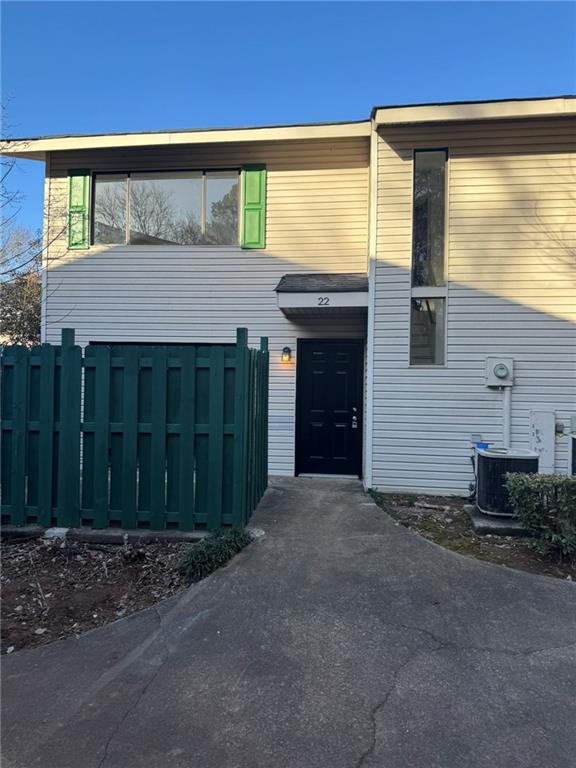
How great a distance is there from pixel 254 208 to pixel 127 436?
5.05 meters

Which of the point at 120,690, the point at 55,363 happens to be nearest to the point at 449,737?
the point at 120,690

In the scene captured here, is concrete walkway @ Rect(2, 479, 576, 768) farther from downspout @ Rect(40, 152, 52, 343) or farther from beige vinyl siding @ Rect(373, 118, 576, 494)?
downspout @ Rect(40, 152, 52, 343)

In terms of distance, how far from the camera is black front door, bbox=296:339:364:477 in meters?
8.38

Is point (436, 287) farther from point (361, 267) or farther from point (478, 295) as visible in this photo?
point (361, 267)

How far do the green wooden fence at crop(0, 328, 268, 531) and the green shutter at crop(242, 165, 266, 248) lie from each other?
397cm

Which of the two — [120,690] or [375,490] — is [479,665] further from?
[375,490]

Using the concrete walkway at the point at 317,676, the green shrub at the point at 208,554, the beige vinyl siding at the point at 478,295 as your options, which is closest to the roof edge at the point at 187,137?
the beige vinyl siding at the point at 478,295

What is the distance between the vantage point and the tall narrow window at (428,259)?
7484 mm

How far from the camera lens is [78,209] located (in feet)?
29.0

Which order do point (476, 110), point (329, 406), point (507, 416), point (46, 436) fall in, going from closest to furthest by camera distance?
point (46, 436) < point (476, 110) < point (507, 416) < point (329, 406)

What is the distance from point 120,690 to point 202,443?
2433mm

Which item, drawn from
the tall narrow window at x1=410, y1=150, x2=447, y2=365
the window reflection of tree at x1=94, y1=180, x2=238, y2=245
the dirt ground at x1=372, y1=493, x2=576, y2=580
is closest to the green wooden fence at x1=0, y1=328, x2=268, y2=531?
the dirt ground at x1=372, y1=493, x2=576, y2=580

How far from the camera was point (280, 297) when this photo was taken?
761 cm

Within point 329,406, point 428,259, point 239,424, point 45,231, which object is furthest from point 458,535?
point 45,231
